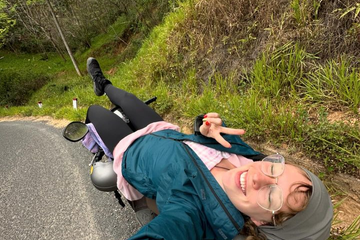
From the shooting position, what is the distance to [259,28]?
334 centimetres

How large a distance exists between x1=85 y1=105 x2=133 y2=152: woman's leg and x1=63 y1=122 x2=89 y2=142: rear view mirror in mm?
115

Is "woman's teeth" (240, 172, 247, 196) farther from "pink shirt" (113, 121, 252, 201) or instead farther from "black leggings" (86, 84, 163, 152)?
"black leggings" (86, 84, 163, 152)

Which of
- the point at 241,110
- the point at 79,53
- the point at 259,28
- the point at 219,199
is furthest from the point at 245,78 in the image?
the point at 79,53

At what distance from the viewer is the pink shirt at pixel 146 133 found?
166 cm

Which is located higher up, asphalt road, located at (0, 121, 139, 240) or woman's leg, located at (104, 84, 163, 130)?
woman's leg, located at (104, 84, 163, 130)

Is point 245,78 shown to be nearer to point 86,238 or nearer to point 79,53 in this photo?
point 86,238

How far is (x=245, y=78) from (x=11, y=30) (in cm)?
2758

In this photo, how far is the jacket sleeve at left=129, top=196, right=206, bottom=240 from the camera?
1035 mm

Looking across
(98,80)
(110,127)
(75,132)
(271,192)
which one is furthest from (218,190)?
(98,80)

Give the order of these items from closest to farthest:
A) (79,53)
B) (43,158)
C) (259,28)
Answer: (259,28) → (43,158) → (79,53)

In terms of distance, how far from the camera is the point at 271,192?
118 centimetres

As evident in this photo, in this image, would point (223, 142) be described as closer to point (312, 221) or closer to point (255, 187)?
point (255, 187)

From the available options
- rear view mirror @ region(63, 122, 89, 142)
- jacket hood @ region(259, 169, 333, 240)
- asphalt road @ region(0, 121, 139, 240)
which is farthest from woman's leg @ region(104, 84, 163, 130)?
jacket hood @ region(259, 169, 333, 240)

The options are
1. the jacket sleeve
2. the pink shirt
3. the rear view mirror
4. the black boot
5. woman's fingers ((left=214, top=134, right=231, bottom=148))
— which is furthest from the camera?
the black boot
